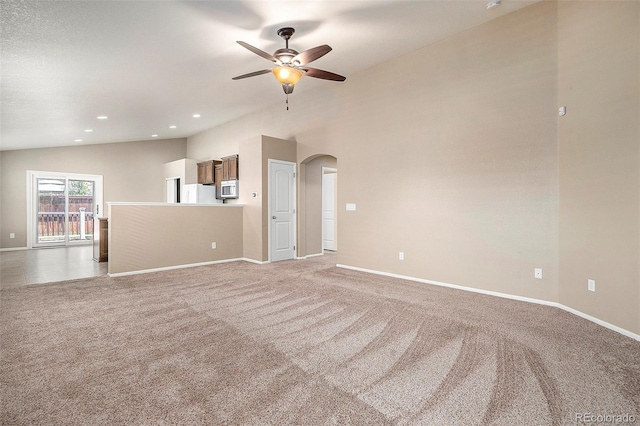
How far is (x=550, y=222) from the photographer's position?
3.49m

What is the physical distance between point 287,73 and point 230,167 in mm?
4366

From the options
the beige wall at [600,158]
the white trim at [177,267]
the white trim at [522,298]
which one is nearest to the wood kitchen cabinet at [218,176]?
the white trim at [177,267]

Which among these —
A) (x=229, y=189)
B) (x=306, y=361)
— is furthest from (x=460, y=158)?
(x=229, y=189)

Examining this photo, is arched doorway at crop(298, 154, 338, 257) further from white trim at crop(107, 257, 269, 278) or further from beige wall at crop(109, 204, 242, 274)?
beige wall at crop(109, 204, 242, 274)

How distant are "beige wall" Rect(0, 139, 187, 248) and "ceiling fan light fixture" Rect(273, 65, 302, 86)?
768 cm

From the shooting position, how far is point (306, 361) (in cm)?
220

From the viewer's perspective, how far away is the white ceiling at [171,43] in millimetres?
3121

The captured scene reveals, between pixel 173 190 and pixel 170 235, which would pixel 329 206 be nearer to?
pixel 170 235

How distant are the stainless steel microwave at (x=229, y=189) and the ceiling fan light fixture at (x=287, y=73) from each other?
13.6ft

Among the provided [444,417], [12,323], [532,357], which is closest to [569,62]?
[532,357]

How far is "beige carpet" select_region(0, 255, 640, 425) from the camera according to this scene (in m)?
1.66

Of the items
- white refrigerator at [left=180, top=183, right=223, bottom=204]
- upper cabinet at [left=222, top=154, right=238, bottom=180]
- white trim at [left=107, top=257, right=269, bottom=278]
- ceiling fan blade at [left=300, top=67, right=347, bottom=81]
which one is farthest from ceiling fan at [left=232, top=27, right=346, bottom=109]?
white refrigerator at [left=180, top=183, right=223, bottom=204]

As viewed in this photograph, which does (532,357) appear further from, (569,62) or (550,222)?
(569,62)

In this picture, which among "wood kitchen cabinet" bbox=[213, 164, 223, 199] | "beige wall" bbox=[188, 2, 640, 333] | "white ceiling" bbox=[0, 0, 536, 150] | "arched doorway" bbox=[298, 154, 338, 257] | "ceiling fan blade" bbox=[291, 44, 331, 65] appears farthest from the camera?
"wood kitchen cabinet" bbox=[213, 164, 223, 199]
